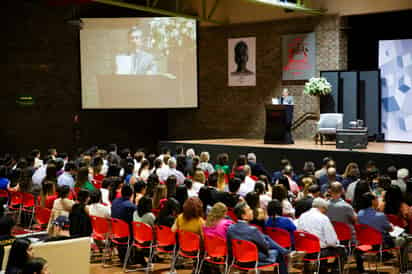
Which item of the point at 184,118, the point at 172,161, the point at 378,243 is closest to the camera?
the point at 378,243

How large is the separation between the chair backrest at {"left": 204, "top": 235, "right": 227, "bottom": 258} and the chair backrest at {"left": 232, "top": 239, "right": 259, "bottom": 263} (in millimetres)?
274

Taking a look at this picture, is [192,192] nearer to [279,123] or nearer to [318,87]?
[279,123]

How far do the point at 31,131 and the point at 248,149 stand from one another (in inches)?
282

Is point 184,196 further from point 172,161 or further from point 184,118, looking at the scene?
point 184,118

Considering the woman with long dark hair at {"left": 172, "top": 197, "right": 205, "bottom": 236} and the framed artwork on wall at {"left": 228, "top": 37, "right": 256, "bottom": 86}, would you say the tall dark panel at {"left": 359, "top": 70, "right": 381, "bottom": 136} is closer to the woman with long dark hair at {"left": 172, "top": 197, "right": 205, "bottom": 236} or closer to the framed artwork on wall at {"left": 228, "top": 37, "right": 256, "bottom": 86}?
the framed artwork on wall at {"left": 228, "top": 37, "right": 256, "bottom": 86}

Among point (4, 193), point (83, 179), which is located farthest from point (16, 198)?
point (83, 179)

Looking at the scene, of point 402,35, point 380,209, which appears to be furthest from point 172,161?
point 402,35

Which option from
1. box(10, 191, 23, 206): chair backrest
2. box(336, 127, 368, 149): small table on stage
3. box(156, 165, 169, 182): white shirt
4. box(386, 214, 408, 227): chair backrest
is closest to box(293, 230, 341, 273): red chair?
box(386, 214, 408, 227): chair backrest

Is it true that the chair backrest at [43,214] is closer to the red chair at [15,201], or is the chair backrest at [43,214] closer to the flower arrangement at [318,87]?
the red chair at [15,201]

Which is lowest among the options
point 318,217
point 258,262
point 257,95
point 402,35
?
point 258,262

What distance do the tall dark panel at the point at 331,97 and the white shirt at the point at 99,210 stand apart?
10368 millimetres

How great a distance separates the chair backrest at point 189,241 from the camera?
6996mm

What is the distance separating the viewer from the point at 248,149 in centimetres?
1508

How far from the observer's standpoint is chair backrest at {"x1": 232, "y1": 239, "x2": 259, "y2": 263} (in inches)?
249
